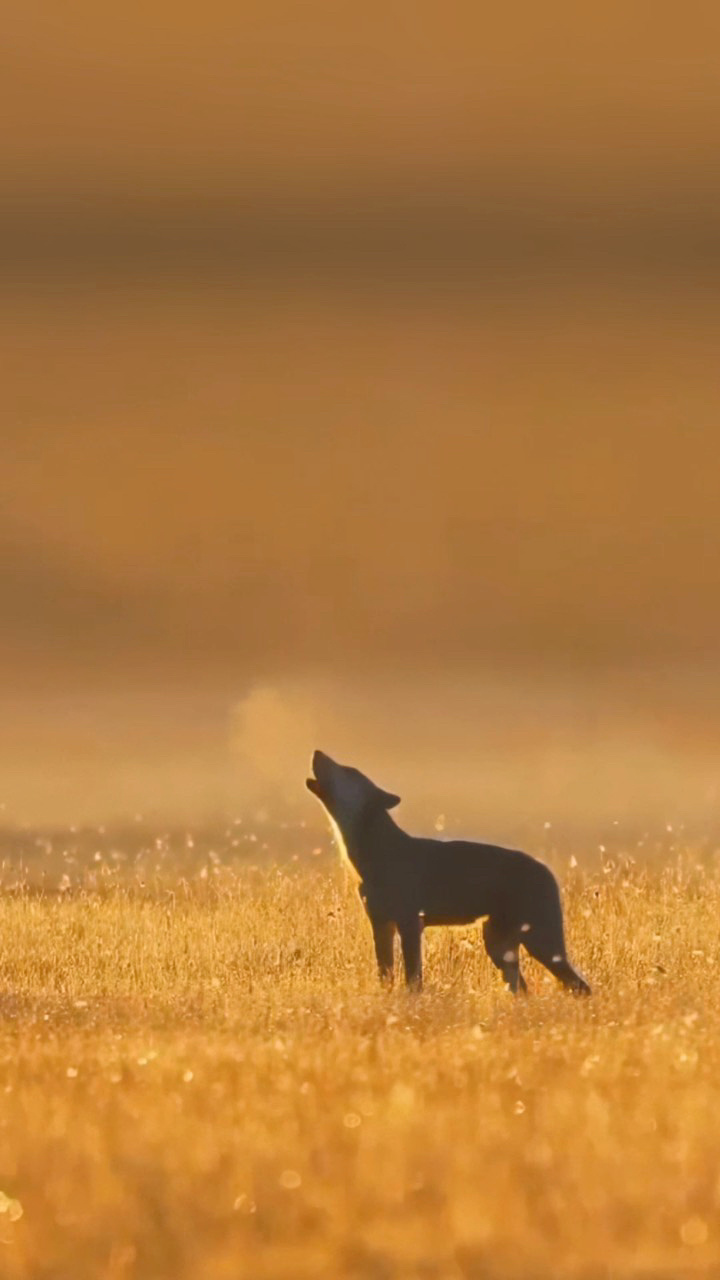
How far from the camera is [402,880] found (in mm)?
11523

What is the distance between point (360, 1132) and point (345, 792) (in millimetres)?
5758

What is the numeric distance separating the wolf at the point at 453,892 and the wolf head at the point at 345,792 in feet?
0.05

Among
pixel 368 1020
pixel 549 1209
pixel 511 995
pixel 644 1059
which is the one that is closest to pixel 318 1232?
pixel 549 1209

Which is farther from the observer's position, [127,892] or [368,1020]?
[127,892]

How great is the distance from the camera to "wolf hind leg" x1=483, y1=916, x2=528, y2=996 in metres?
11.5

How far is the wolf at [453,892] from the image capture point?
11.5 metres

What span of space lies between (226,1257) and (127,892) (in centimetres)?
1267

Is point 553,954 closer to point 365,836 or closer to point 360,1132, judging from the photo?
point 365,836

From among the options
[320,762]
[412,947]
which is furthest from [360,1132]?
[320,762]

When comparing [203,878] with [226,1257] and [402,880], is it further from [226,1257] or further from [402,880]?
[226,1257]

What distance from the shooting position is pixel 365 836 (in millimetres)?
11703

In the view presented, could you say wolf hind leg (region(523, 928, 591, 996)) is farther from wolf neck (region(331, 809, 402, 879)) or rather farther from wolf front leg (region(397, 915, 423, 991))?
wolf neck (region(331, 809, 402, 879))

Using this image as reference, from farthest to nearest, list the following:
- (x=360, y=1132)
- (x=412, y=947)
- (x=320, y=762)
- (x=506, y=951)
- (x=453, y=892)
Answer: (x=320, y=762), (x=506, y=951), (x=453, y=892), (x=412, y=947), (x=360, y=1132)

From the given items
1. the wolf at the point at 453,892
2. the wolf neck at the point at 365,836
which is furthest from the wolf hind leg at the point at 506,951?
the wolf neck at the point at 365,836
